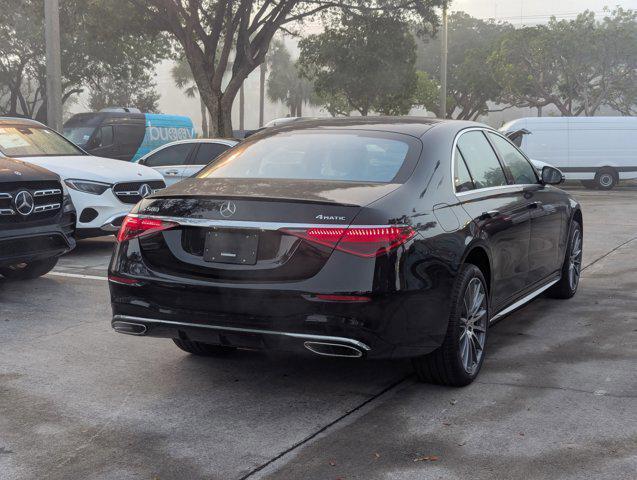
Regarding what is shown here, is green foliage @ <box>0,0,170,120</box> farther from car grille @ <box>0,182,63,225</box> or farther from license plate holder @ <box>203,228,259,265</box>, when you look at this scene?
license plate holder @ <box>203,228,259,265</box>

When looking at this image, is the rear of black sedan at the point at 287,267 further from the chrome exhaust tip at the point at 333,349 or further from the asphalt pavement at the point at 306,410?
the asphalt pavement at the point at 306,410

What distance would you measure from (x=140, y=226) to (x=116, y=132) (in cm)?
1659

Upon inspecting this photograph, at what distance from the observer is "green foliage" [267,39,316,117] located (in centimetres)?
8150

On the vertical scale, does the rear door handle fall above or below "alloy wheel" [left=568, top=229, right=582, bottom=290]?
above

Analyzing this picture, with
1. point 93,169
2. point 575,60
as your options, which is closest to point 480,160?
point 93,169

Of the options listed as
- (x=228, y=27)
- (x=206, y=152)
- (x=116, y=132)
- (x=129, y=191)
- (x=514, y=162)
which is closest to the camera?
(x=514, y=162)

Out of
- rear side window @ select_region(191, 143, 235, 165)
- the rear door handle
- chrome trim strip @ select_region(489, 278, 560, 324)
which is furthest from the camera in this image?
rear side window @ select_region(191, 143, 235, 165)

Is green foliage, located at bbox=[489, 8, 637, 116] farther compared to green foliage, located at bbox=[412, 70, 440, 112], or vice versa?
green foliage, located at bbox=[412, 70, 440, 112]

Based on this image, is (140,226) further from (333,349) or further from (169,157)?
(169,157)

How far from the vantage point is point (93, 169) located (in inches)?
408

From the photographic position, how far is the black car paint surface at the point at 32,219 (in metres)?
7.44

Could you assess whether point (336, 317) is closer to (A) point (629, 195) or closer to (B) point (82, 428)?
(B) point (82, 428)

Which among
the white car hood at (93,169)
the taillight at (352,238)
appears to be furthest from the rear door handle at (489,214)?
the white car hood at (93,169)

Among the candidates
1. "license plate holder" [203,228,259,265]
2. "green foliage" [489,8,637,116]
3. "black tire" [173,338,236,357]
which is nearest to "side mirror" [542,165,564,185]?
"black tire" [173,338,236,357]
